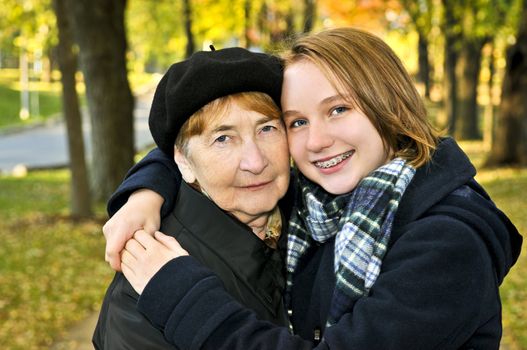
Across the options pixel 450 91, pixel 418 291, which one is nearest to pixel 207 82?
pixel 418 291

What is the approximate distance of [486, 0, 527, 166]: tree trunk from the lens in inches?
619

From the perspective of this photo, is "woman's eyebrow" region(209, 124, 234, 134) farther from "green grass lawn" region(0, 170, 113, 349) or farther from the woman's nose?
"green grass lawn" region(0, 170, 113, 349)

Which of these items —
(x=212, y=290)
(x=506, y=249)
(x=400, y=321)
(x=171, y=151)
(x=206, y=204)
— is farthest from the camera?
(x=171, y=151)

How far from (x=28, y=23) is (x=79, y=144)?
593 cm

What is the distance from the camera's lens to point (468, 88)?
981 inches

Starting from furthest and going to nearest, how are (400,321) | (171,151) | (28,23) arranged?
(28,23) < (171,151) < (400,321)

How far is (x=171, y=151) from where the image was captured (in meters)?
2.72

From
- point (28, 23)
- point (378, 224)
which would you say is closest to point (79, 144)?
point (28, 23)

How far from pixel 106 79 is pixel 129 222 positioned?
30.9 feet

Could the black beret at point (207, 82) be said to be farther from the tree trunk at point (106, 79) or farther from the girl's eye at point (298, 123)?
the tree trunk at point (106, 79)

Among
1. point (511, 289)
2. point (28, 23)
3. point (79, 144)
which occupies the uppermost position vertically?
point (28, 23)

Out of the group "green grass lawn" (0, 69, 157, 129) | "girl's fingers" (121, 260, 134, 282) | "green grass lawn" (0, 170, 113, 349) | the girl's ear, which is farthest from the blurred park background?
"green grass lawn" (0, 69, 157, 129)

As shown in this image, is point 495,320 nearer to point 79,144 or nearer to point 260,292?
point 260,292

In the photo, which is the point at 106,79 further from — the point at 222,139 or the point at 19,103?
the point at 19,103
